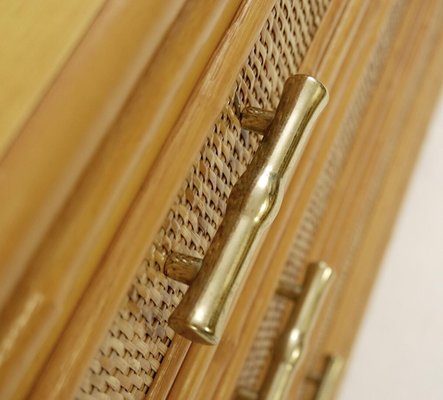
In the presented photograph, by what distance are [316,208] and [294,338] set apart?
0.16m

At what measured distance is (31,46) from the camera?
0.25 metres

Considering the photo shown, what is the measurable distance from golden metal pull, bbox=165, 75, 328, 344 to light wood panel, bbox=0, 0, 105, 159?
12 centimetres

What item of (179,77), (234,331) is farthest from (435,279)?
(179,77)

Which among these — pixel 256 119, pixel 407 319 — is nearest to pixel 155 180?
pixel 256 119

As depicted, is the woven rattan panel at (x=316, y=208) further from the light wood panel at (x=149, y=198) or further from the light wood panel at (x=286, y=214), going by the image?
the light wood panel at (x=149, y=198)

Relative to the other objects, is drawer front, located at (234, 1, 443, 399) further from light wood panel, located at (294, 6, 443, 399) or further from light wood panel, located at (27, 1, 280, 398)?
light wood panel, located at (27, 1, 280, 398)

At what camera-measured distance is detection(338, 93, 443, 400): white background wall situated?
1.02 meters

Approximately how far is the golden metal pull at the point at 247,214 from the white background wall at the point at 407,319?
2.55ft

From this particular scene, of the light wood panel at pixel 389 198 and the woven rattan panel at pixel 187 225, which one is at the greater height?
the light wood panel at pixel 389 198

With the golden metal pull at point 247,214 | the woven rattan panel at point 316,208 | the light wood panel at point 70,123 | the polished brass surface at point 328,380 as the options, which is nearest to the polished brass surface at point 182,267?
the golden metal pull at point 247,214

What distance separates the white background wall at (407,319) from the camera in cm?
102

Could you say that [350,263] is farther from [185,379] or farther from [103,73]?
[103,73]

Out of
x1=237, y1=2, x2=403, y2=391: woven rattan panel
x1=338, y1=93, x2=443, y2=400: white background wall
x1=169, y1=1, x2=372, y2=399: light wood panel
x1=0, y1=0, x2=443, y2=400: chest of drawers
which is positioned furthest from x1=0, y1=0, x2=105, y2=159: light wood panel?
x1=338, y1=93, x2=443, y2=400: white background wall

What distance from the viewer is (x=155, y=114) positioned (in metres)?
0.25
